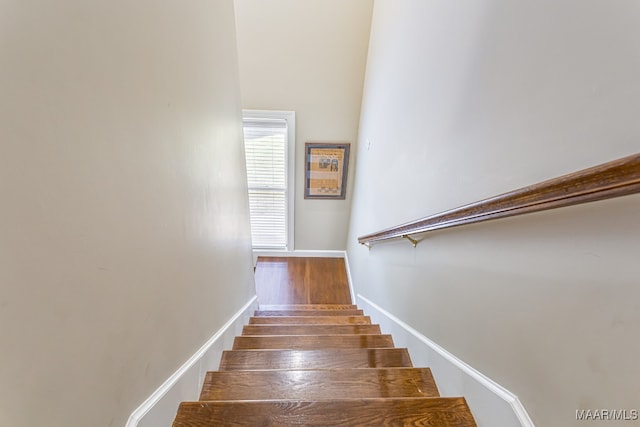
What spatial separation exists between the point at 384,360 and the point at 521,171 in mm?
1179

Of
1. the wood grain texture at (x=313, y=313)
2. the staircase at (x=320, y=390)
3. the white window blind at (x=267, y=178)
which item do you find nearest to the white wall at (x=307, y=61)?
the white window blind at (x=267, y=178)

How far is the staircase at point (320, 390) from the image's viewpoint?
998 millimetres

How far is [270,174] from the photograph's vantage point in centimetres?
418

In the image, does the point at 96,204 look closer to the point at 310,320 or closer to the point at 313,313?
the point at 310,320

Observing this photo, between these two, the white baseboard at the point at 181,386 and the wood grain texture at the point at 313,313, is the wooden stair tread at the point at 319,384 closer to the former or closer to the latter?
the white baseboard at the point at 181,386

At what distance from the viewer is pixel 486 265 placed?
3.26 feet

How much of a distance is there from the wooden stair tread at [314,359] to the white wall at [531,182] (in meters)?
0.22

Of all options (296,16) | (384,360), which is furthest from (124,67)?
(296,16)

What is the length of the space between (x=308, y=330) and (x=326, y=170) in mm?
2387

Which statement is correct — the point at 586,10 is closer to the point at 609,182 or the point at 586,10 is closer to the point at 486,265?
the point at 609,182

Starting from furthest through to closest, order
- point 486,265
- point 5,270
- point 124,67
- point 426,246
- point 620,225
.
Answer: point 426,246 < point 486,265 < point 124,67 < point 620,225 < point 5,270

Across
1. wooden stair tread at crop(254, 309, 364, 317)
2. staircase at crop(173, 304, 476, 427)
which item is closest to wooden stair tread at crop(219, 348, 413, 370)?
staircase at crop(173, 304, 476, 427)

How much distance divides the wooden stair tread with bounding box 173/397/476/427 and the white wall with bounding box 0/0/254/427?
207 millimetres

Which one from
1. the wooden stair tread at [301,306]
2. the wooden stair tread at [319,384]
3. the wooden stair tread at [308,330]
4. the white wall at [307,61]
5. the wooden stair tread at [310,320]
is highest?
the white wall at [307,61]
